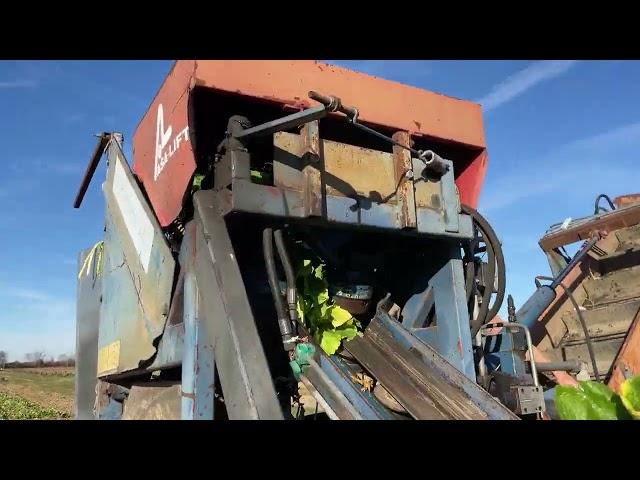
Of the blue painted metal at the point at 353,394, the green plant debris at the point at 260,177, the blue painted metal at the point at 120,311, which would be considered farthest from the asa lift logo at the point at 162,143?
the blue painted metal at the point at 353,394

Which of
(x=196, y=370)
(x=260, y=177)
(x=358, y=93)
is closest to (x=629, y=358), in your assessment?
(x=358, y=93)

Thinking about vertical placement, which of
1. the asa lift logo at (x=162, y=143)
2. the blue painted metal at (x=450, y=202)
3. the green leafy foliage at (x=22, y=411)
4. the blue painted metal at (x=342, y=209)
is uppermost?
the asa lift logo at (x=162, y=143)

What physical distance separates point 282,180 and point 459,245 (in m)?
1.22

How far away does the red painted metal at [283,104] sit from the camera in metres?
2.67

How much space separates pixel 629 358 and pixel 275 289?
9.42ft

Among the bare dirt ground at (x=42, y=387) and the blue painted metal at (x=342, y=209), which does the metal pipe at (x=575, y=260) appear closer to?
the blue painted metal at (x=342, y=209)

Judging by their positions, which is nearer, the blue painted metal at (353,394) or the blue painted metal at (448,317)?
the blue painted metal at (353,394)

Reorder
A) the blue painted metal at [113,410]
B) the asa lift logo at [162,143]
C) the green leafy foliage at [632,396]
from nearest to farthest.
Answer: the green leafy foliage at [632,396] → the asa lift logo at [162,143] → the blue painted metal at [113,410]

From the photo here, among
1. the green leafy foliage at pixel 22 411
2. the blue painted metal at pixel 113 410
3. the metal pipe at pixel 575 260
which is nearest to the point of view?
the blue painted metal at pixel 113 410

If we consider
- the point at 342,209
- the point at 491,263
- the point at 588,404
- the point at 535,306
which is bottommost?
the point at 588,404

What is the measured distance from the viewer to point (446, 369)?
293 cm

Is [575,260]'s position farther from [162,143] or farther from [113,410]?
[113,410]

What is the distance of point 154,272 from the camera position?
3016 mm

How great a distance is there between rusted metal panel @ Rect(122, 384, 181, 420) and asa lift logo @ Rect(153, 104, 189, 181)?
1.16 m
